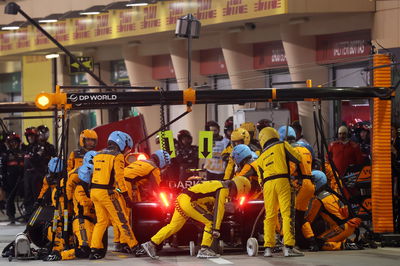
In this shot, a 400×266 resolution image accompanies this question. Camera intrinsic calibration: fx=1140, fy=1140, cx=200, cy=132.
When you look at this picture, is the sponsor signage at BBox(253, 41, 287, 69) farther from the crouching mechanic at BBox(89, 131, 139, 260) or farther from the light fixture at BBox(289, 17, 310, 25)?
the crouching mechanic at BBox(89, 131, 139, 260)

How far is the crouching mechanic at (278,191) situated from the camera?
16.3 meters

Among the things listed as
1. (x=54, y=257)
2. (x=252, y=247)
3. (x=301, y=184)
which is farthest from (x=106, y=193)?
(x=301, y=184)

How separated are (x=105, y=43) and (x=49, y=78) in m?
5.67

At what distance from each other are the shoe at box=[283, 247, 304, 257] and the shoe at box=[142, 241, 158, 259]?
6.15 ft

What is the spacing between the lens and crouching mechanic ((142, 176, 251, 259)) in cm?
1645

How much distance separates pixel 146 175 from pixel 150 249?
1.72 meters

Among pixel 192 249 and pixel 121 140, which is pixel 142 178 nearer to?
pixel 121 140

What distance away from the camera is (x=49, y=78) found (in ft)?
136

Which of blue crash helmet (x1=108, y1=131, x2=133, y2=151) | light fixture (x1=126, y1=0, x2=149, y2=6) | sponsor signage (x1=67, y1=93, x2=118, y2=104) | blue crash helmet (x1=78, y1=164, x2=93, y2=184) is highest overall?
light fixture (x1=126, y1=0, x2=149, y2=6)

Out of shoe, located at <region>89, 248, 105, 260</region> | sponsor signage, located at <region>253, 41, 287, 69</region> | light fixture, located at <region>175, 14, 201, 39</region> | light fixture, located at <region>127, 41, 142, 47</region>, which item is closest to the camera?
shoe, located at <region>89, 248, 105, 260</region>

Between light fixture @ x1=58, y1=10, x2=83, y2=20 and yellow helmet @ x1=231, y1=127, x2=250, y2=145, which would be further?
light fixture @ x1=58, y1=10, x2=83, y2=20

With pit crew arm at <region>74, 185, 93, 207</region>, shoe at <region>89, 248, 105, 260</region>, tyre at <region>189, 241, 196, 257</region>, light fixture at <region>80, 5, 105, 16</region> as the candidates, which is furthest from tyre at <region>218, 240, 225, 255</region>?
light fixture at <region>80, 5, 105, 16</region>

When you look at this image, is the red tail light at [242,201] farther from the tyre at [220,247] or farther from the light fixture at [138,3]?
the light fixture at [138,3]

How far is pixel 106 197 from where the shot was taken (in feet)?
54.9
